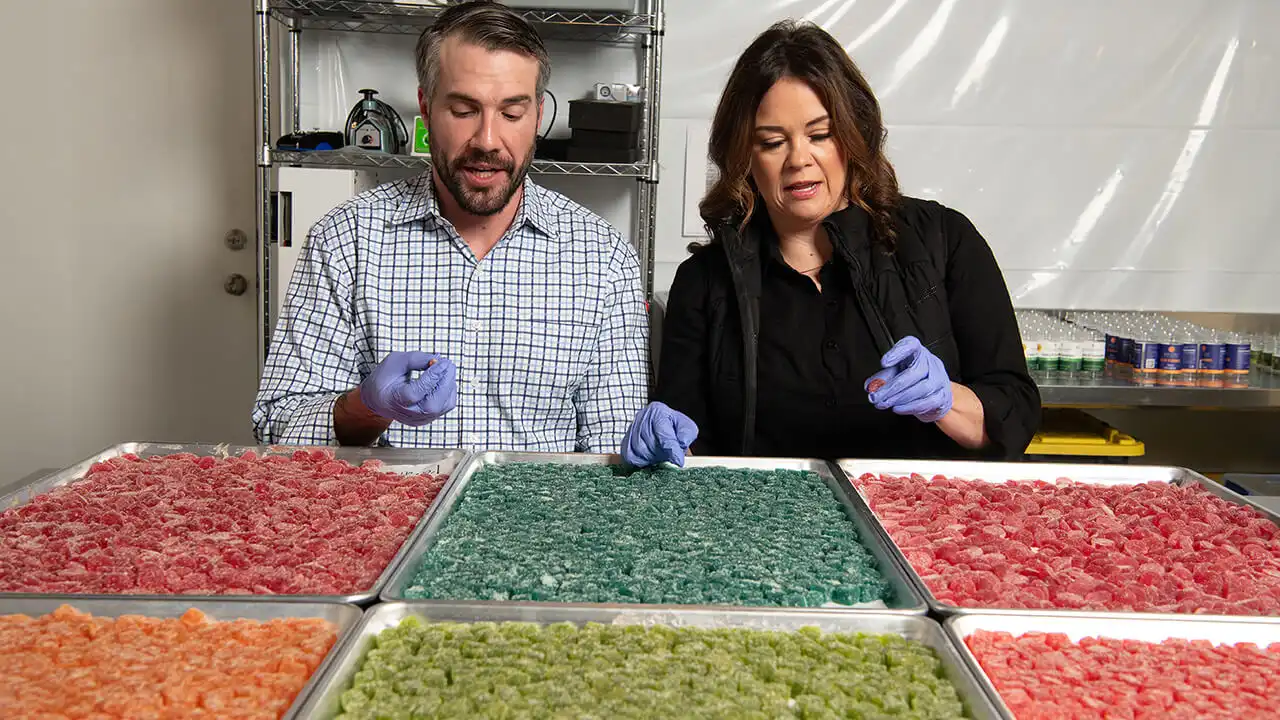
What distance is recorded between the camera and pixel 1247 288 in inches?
129

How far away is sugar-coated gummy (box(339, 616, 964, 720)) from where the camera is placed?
0.88 meters

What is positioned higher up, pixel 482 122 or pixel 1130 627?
pixel 482 122

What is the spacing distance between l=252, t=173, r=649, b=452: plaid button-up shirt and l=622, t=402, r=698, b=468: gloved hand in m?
0.45

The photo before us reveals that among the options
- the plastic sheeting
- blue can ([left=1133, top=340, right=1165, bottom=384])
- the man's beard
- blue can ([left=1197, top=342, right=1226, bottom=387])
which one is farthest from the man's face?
blue can ([left=1197, top=342, right=1226, bottom=387])

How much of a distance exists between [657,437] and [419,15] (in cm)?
185

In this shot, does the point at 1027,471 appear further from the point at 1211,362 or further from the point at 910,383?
the point at 1211,362

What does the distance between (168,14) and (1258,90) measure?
340 centimetres

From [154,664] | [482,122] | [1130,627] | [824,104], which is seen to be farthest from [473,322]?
[1130,627]

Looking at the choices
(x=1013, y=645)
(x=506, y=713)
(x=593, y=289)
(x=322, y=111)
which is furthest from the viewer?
(x=322, y=111)

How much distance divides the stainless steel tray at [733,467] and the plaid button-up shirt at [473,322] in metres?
0.37

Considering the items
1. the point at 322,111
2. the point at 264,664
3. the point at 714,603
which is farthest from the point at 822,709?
the point at 322,111

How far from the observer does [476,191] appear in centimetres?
192

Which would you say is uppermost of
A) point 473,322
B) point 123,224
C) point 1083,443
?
point 123,224

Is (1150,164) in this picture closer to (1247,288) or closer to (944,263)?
(1247,288)
